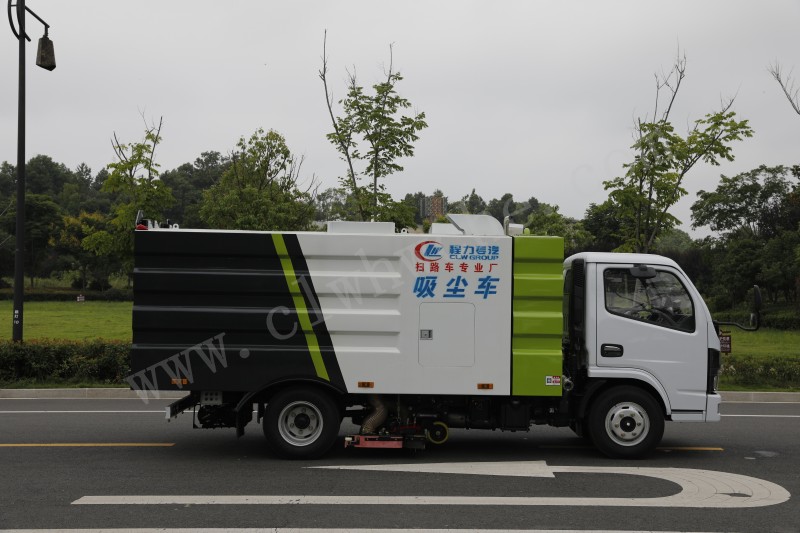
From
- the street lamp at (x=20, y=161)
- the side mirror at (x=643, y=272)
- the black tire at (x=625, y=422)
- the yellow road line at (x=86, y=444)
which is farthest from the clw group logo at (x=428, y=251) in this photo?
the street lamp at (x=20, y=161)

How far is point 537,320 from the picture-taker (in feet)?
25.4

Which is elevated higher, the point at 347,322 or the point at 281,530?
the point at 347,322

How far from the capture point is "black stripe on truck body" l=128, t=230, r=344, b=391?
7750 millimetres

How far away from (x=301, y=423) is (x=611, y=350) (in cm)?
341

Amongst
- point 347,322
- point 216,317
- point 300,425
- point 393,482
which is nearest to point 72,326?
point 216,317

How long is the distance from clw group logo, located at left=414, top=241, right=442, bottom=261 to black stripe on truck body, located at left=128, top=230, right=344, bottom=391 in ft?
3.94

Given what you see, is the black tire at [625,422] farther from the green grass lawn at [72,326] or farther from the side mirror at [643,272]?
the green grass lawn at [72,326]

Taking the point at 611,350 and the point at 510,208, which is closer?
the point at 611,350

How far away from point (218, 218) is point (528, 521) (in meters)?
27.7

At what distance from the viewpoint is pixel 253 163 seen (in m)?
37.6

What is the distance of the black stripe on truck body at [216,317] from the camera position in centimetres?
775

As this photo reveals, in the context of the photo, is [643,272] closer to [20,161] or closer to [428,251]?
[428,251]

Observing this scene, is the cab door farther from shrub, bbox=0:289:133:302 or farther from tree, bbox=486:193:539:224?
shrub, bbox=0:289:133:302

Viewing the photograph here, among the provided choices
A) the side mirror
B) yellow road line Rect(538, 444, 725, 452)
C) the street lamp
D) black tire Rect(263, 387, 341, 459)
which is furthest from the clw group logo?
the street lamp
